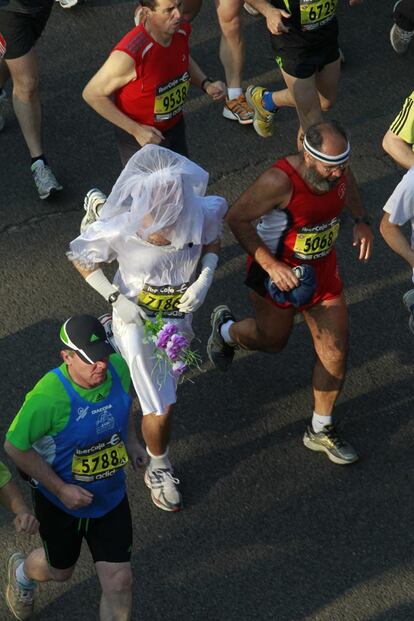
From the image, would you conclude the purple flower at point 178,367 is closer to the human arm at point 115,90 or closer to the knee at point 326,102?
the human arm at point 115,90

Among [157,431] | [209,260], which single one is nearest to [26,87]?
[209,260]

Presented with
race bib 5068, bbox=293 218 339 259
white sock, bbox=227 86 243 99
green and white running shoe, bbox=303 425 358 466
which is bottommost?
green and white running shoe, bbox=303 425 358 466

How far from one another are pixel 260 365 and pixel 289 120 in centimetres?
253

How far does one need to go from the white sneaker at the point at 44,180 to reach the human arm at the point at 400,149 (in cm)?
242

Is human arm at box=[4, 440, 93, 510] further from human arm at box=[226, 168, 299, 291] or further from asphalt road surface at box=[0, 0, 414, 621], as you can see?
human arm at box=[226, 168, 299, 291]

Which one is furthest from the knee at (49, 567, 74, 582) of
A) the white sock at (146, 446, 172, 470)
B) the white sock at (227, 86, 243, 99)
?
the white sock at (227, 86, 243, 99)

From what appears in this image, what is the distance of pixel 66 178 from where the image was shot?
8484 millimetres

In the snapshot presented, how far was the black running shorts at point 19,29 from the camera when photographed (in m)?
7.83

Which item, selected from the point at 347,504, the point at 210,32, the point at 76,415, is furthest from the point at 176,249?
the point at 210,32

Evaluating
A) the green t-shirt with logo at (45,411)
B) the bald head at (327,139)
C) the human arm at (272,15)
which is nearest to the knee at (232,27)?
the human arm at (272,15)

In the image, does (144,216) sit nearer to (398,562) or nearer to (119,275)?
(119,275)

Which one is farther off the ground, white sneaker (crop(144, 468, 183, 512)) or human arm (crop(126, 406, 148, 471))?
human arm (crop(126, 406, 148, 471))

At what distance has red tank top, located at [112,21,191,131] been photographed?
679cm

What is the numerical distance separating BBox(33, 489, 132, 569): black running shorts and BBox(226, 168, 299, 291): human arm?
4.62 ft
